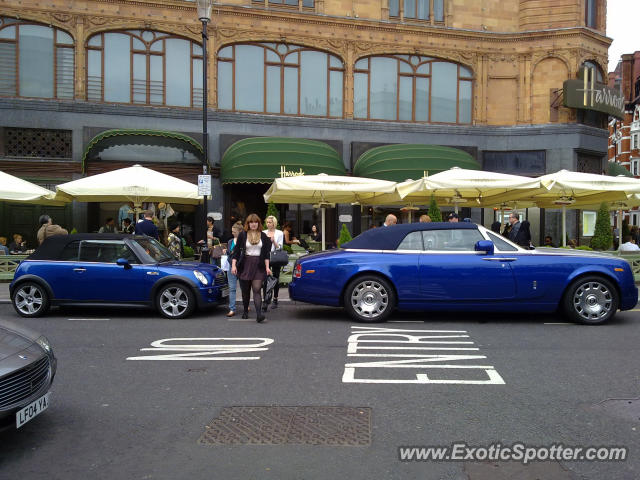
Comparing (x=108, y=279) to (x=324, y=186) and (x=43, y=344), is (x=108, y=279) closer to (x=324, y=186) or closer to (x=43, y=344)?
(x=43, y=344)

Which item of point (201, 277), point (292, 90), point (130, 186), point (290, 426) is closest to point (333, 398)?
point (290, 426)

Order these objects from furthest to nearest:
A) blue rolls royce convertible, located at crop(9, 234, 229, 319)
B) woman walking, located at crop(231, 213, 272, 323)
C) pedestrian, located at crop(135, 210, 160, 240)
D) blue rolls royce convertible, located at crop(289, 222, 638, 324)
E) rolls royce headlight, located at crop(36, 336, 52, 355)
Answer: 1. pedestrian, located at crop(135, 210, 160, 240)
2. blue rolls royce convertible, located at crop(9, 234, 229, 319)
3. woman walking, located at crop(231, 213, 272, 323)
4. blue rolls royce convertible, located at crop(289, 222, 638, 324)
5. rolls royce headlight, located at crop(36, 336, 52, 355)

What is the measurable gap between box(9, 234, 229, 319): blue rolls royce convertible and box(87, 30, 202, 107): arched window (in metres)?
12.5

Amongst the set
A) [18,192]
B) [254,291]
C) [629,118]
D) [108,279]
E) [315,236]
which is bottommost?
[254,291]

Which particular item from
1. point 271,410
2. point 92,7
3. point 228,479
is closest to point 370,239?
point 271,410

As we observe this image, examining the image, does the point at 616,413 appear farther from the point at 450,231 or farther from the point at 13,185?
the point at 13,185

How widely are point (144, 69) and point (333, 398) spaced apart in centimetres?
1905

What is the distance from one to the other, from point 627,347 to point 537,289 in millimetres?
1717

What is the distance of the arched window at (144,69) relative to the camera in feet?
68.6

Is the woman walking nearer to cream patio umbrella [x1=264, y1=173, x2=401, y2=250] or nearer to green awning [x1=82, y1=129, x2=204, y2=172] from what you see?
cream patio umbrella [x1=264, y1=173, x2=401, y2=250]

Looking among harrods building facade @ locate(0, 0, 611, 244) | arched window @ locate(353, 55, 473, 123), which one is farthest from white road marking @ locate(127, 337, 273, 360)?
A: arched window @ locate(353, 55, 473, 123)

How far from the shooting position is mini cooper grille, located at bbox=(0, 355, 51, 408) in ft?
12.1

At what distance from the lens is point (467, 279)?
344 inches

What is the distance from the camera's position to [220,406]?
488 cm
